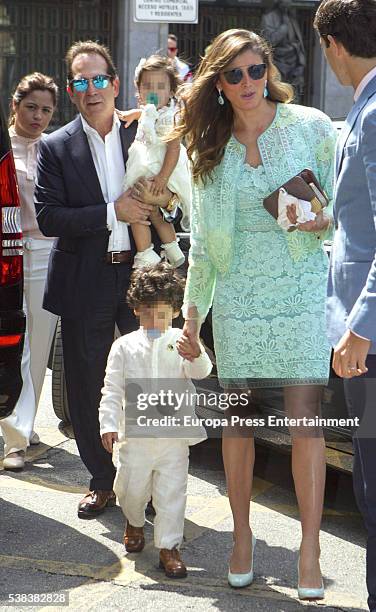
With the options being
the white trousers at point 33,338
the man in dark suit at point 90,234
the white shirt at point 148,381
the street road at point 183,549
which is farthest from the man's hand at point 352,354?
the white trousers at point 33,338

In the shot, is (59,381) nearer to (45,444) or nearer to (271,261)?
(45,444)

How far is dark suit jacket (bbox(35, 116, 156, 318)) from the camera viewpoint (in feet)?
16.2

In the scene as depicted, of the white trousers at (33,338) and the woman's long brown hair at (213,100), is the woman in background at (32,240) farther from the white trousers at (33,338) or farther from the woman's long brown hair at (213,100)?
the woman's long brown hair at (213,100)

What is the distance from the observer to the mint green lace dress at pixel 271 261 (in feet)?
13.1

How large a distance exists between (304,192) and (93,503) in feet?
6.03

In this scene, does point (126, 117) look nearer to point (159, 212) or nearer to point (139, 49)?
point (159, 212)

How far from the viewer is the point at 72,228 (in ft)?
16.0

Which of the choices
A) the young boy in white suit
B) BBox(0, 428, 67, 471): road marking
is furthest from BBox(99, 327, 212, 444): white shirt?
BBox(0, 428, 67, 471): road marking

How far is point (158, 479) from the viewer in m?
4.33

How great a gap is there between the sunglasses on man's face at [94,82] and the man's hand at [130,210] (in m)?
0.50

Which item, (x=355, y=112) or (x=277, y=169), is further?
(x=277, y=169)

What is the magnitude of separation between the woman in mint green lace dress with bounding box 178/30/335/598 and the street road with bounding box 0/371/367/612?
207 millimetres

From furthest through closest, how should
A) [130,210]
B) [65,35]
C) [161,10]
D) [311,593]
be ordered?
[65,35], [161,10], [130,210], [311,593]

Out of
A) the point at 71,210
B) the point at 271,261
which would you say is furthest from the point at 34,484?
the point at 271,261
